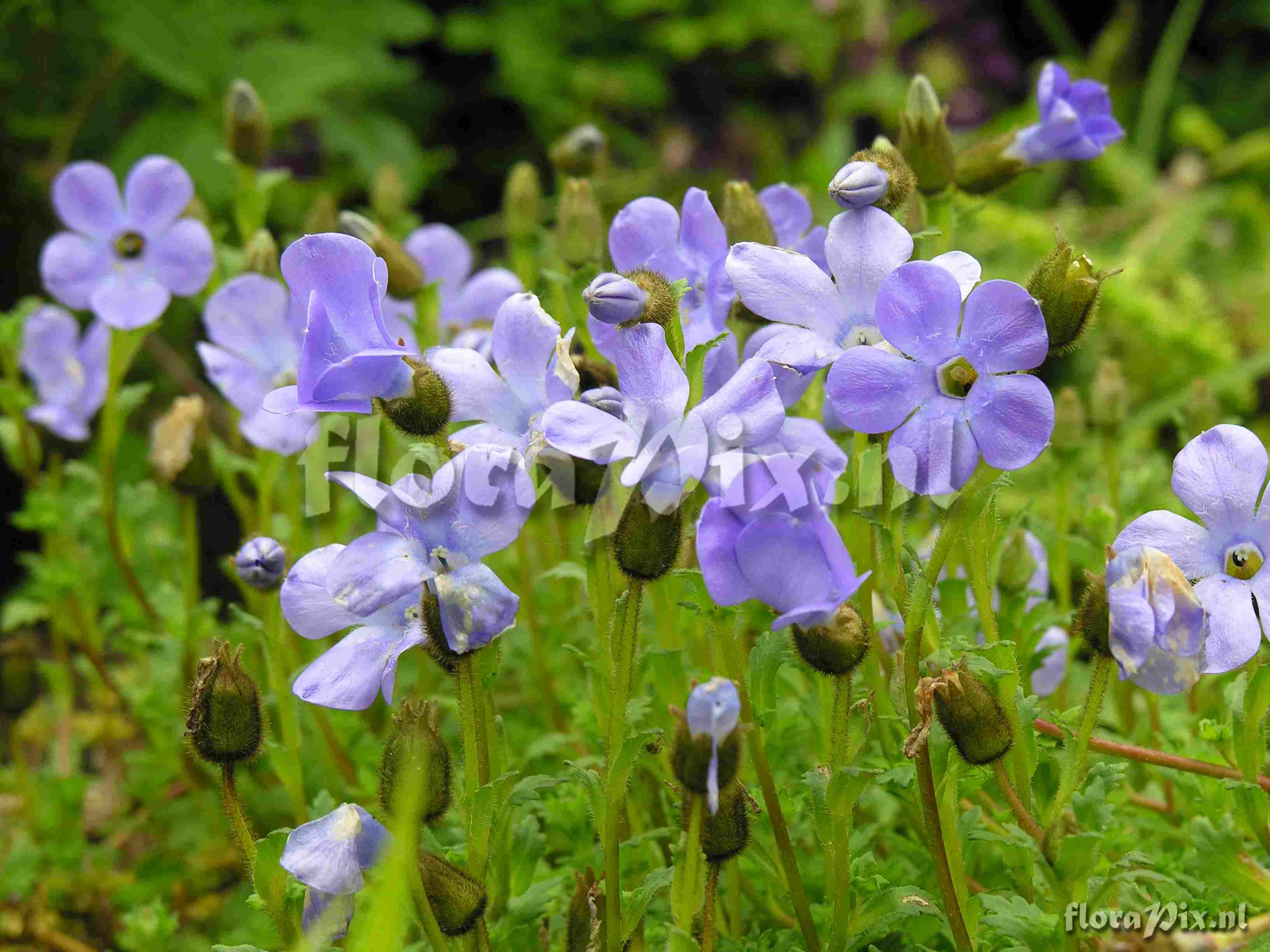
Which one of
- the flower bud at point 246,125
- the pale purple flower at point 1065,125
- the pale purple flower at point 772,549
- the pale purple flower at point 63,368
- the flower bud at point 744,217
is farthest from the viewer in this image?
the pale purple flower at point 63,368

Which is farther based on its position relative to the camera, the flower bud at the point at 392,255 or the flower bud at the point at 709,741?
the flower bud at the point at 392,255

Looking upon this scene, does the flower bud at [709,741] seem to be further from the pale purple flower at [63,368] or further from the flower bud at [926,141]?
the pale purple flower at [63,368]

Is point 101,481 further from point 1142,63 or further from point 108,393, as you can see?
point 1142,63

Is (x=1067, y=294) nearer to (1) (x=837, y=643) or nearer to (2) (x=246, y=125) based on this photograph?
(1) (x=837, y=643)

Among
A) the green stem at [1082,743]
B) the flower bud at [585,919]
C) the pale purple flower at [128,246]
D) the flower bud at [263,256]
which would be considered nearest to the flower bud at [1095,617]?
the green stem at [1082,743]

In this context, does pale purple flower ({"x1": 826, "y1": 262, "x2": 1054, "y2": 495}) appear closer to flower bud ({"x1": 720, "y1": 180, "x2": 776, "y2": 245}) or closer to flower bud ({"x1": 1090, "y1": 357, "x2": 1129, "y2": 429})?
flower bud ({"x1": 720, "y1": 180, "x2": 776, "y2": 245})
